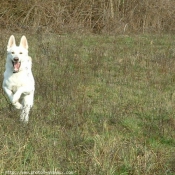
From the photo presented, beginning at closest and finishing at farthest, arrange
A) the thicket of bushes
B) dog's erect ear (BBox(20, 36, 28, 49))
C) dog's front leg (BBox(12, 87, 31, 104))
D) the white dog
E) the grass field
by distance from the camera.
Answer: the grass field → dog's front leg (BBox(12, 87, 31, 104)) → the white dog → dog's erect ear (BBox(20, 36, 28, 49)) → the thicket of bushes

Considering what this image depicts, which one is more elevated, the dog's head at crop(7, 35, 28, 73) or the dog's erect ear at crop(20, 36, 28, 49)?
the dog's erect ear at crop(20, 36, 28, 49)

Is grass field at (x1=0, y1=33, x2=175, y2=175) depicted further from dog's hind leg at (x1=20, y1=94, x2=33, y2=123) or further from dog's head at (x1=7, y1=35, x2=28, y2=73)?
dog's head at (x1=7, y1=35, x2=28, y2=73)

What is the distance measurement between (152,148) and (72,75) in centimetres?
284

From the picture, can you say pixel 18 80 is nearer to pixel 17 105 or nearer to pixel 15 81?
pixel 15 81

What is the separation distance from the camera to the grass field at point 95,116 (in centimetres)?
393

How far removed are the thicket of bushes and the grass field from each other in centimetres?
388

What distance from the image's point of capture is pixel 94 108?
19.3ft

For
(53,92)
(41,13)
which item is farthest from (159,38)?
(53,92)

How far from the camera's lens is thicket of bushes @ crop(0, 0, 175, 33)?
13.7 m

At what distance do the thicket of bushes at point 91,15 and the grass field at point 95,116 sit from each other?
3.88 m

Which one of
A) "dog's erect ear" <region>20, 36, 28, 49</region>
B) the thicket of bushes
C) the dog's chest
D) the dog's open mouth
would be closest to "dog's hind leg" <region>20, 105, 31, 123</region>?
the dog's chest

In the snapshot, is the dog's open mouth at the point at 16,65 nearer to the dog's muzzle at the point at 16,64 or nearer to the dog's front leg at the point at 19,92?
the dog's muzzle at the point at 16,64

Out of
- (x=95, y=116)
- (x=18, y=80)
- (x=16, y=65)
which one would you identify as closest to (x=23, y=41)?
(x=16, y=65)

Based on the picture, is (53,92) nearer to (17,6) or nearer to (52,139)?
(52,139)
